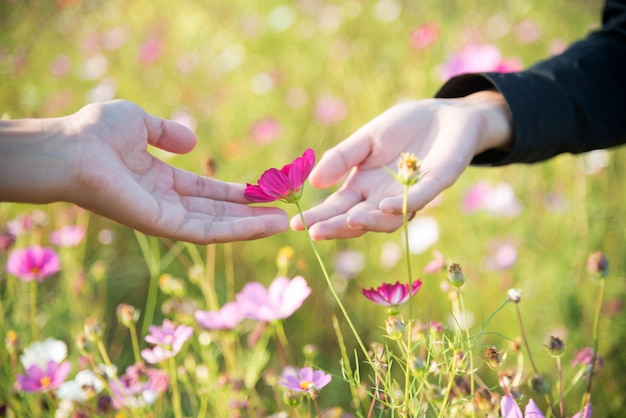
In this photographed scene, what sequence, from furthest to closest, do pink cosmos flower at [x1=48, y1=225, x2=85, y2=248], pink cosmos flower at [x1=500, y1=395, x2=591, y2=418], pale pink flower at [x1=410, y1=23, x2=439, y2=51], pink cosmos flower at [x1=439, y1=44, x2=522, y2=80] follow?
1. pale pink flower at [x1=410, y1=23, x2=439, y2=51]
2. pink cosmos flower at [x1=439, y1=44, x2=522, y2=80]
3. pink cosmos flower at [x1=48, y1=225, x2=85, y2=248]
4. pink cosmos flower at [x1=500, y1=395, x2=591, y2=418]

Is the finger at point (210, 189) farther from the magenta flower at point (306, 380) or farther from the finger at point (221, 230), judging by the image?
the magenta flower at point (306, 380)

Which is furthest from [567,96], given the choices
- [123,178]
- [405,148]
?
[123,178]

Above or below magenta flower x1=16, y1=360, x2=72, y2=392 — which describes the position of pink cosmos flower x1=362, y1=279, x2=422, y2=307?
above

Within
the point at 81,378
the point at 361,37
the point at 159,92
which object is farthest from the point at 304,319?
the point at 361,37

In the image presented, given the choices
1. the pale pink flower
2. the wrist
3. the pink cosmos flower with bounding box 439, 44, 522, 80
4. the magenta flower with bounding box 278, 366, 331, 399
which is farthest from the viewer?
the pale pink flower

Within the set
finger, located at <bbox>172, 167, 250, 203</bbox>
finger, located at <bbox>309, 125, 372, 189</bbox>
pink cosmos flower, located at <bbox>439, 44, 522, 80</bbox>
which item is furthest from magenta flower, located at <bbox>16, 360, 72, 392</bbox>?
pink cosmos flower, located at <bbox>439, 44, 522, 80</bbox>

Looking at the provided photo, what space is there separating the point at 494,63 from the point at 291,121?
0.68 m

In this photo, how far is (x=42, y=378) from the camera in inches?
26.4

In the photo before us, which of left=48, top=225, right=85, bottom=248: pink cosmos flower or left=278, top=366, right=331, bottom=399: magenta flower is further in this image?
left=48, top=225, right=85, bottom=248: pink cosmos flower

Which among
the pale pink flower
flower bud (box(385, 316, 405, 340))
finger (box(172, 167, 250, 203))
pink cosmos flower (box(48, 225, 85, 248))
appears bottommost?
pink cosmos flower (box(48, 225, 85, 248))

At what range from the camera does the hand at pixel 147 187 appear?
593 mm

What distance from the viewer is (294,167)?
0.55 metres

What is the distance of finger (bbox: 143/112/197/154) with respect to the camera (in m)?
0.70

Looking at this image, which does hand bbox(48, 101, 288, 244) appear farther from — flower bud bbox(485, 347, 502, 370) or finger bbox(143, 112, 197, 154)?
flower bud bbox(485, 347, 502, 370)
